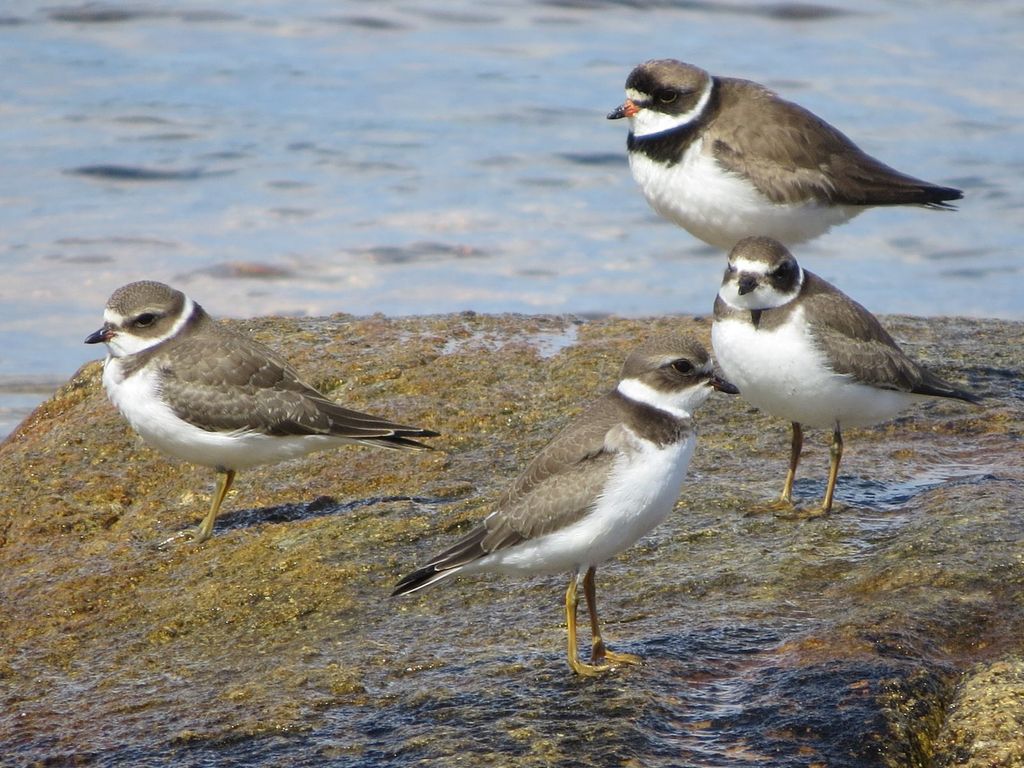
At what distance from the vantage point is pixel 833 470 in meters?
7.48

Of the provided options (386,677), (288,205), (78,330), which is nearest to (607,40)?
(288,205)

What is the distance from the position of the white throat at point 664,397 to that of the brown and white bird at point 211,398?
6.57 ft

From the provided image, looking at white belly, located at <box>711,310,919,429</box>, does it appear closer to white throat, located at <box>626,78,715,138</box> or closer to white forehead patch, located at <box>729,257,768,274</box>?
white forehead patch, located at <box>729,257,768,274</box>

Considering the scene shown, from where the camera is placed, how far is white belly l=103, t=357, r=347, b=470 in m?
7.88

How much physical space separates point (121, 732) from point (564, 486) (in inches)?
81.2

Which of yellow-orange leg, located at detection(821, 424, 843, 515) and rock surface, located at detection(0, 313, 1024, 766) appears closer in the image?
rock surface, located at detection(0, 313, 1024, 766)

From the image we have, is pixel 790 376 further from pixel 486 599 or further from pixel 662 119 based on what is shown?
pixel 662 119

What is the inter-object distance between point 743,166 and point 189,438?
4.26 metres

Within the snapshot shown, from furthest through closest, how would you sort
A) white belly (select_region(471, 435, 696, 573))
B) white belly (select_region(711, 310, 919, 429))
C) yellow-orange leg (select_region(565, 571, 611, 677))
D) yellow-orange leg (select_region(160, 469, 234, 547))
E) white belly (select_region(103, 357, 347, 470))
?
white belly (select_region(103, 357, 347, 470)), yellow-orange leg (select_region(160, 469, 234, 547)), white belly (select_region(711, 310, 919, 429)), white belly (select_region(471, 435, 696, 573)), yellow-orange leg (select_region(565, 571, 611, 677))

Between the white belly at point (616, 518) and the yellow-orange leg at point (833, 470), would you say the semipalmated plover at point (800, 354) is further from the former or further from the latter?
the white belly at point (616, 518)

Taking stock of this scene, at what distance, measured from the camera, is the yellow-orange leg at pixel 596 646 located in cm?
559

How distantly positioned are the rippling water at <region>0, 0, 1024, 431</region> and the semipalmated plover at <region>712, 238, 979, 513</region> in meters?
7.75

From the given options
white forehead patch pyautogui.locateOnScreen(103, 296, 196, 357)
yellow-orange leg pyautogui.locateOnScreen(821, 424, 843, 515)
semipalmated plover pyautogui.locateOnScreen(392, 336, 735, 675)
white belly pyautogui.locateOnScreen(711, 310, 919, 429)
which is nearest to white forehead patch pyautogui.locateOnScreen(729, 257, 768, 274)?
white belly pyautogui.locateOnScreen(711, 310, 919, 429)

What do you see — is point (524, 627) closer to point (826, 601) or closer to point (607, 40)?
point (826, 601)
